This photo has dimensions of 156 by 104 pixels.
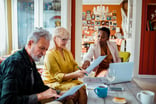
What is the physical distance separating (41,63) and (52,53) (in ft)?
5.45

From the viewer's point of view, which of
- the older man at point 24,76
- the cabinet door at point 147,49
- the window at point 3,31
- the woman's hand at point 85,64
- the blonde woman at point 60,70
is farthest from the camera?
the cabinet door at point 147,49

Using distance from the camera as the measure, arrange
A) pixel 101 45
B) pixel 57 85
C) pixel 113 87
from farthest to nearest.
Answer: pixel 101 45 < pixel 57 85 < pixel 113 87

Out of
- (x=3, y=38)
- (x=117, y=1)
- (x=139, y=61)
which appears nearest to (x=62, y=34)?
(x=3, y=38)

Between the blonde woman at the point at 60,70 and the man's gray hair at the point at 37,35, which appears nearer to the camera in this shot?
the man's gray hair at the point at 37,35

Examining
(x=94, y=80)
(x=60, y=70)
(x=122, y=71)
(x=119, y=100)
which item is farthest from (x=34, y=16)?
(x=119, y=100)

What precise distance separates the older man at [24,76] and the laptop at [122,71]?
0.66 metres

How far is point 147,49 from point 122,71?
3.25 meters

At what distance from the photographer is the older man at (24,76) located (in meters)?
1.07

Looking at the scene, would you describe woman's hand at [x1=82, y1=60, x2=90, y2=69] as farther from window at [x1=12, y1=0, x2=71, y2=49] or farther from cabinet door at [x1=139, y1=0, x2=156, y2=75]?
cabinet door at [x1=139, y1=0, x2=156, y2=75]

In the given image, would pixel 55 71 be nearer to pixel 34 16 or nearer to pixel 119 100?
pixel 119 100

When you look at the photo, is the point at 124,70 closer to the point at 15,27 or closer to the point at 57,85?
the point at 57,85

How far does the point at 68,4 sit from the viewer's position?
131 inches

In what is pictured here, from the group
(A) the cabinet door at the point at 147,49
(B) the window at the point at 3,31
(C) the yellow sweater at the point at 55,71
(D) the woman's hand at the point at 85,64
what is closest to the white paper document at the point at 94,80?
(C) the yellow sweater at the point at 55,71

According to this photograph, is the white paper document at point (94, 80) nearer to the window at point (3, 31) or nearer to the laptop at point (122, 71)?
the laptop at point (122, 71)
